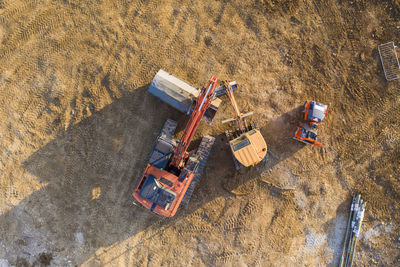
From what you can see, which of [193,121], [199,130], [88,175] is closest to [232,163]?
[199,130]

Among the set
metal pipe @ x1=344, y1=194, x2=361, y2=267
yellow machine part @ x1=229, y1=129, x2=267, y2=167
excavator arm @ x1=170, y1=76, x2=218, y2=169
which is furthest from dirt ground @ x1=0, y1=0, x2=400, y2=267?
excavator arm @ x1=170, y1=76, x2=218, y2=169

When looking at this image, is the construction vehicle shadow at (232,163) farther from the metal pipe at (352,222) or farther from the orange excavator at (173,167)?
the metal pipe at (352,222)

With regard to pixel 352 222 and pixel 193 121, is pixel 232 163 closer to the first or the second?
pixel 193 121

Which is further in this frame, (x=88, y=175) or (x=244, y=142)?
(x=88, y=175)

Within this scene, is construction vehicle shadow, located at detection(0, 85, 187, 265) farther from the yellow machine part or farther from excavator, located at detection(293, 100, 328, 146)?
excavator, located at detection(293, 100, 328, 146)

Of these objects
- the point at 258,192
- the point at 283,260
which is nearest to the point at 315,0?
the point at 258,192

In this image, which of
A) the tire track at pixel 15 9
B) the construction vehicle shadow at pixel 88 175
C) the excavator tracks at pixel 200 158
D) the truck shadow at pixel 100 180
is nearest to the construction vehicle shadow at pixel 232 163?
the truck shadow at pixel 100 180
